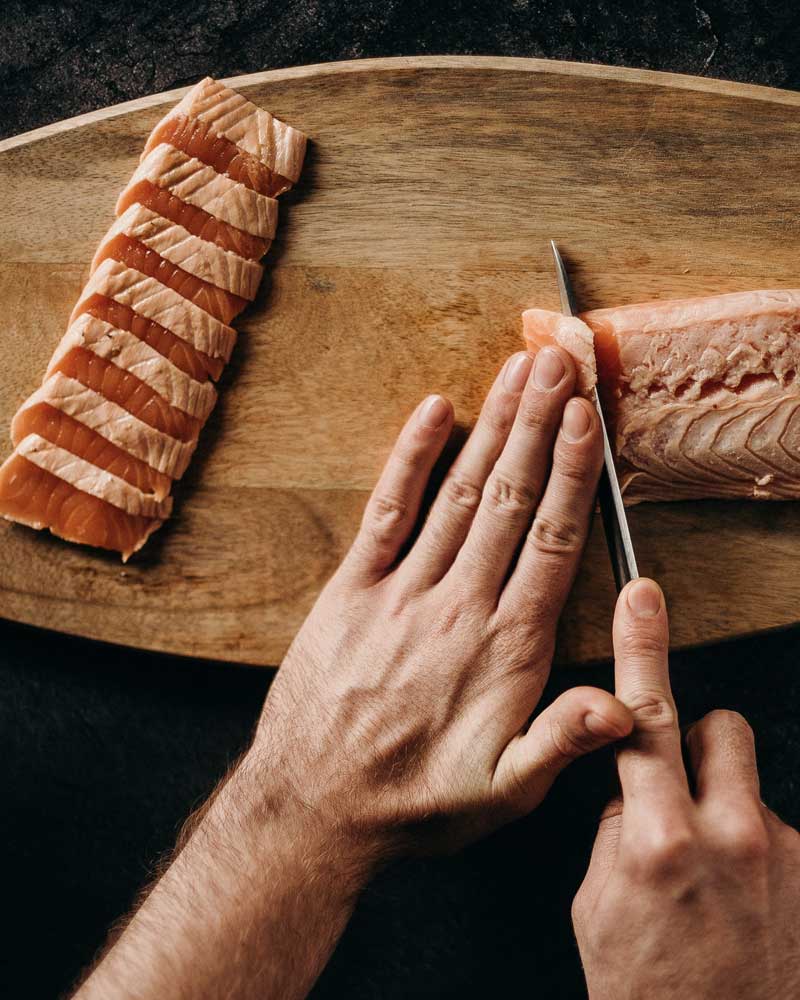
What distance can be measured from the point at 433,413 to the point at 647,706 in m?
0.86

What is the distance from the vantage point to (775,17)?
106 inches

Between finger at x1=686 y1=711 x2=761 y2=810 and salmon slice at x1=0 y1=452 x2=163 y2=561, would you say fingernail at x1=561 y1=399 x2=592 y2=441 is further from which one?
salmon slice at x1=0 y1=452 x2=163 y2=561

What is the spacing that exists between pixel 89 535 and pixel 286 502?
522 millimetres

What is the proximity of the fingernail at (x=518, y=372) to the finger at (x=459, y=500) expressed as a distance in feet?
0.10

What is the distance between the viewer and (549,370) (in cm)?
194

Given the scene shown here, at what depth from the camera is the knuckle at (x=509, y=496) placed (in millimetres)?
1993

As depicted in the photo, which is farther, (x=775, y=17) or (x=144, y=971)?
(x=775, y=17)

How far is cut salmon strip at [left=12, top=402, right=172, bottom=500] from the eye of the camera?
209 cm

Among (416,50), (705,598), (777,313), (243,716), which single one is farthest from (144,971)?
(416,50)

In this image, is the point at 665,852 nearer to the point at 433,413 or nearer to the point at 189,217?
the point at 433,413

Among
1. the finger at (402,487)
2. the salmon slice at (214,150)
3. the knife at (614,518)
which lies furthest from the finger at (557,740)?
the salmon slice at (214,150)

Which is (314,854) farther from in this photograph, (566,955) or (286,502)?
(566,955)

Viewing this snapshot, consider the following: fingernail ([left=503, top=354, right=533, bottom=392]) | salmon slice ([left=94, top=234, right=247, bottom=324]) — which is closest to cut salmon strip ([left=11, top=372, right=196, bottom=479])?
salmon slice ([left=94, top=234, right=247, bottom=324])

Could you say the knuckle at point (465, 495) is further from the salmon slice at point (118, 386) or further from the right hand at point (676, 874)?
the salmon slice at point (118, 386)
